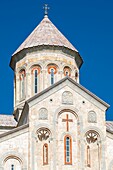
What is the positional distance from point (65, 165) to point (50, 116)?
327 cm

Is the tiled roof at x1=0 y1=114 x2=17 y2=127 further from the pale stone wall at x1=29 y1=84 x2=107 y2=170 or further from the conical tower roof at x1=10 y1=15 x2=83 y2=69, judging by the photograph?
the pale stone wall at x1=29 y1=84 x2=107 y2=170

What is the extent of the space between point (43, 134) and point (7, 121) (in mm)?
9117

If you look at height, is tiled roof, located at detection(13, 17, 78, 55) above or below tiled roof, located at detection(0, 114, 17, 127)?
above

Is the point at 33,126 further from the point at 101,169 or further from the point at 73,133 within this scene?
the point at 101,169

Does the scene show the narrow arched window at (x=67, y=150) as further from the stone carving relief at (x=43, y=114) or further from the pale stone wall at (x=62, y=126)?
the stone carving relief at (x=43, y=114)

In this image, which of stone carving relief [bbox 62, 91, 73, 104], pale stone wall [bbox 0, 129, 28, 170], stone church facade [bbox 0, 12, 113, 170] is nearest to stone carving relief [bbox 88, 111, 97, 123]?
stone church facade [bbox 0, 12, 113, 170]

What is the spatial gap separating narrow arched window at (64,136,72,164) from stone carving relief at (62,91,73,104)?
2405mm

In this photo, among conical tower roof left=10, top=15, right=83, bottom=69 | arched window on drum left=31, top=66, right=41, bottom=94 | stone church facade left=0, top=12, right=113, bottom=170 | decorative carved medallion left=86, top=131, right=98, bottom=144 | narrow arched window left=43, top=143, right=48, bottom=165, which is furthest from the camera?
conical tower roof left=10, top=15, right=83, bottom=69

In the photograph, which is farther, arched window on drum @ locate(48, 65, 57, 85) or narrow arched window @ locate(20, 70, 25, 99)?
narrow arched window @ locate(20, 70, 25, 99)

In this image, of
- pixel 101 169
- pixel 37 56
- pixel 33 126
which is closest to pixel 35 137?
pixel 33 126

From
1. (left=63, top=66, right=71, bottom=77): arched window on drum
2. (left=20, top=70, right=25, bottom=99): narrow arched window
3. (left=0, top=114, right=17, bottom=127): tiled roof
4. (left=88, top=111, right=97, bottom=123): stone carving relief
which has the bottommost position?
(left=88, top=111, right=97, bottom=123): stone carving relief

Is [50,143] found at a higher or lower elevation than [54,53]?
lower

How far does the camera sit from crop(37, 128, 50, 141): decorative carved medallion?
116 feet

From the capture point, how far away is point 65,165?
34.9m
